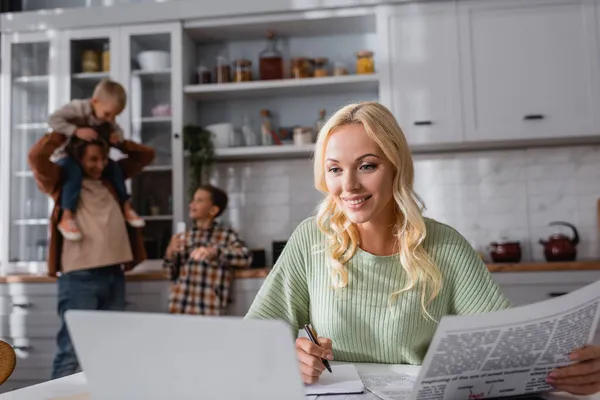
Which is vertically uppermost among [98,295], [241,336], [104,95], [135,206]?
[104,95]

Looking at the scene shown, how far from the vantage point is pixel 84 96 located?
3.43 meters

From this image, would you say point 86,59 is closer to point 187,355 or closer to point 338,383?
point 338,383

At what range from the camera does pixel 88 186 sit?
8.93 ft

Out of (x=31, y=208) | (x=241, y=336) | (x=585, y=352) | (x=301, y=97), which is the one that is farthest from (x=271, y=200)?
(x=241, y=336)

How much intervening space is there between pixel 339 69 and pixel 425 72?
517 mm

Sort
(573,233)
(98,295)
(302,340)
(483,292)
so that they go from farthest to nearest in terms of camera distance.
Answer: (573,233) < (98,295) < (483,292) < (302,340)

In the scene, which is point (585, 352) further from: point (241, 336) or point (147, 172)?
point (147, 172)

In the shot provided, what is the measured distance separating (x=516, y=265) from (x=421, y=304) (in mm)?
1786

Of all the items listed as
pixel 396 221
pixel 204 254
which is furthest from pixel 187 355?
pixel 204 254

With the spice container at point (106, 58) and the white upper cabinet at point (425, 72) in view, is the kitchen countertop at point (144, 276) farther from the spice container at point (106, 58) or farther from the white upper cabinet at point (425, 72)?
the spice container at point (106, 58)

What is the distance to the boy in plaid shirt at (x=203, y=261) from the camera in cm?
284

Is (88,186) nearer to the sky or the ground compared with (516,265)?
nearer to the sky

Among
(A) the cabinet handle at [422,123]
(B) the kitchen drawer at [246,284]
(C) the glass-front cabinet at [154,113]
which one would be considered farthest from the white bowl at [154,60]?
(A) the cabinet handle at [422,123]

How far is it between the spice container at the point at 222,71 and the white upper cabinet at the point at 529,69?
137 centimetres
